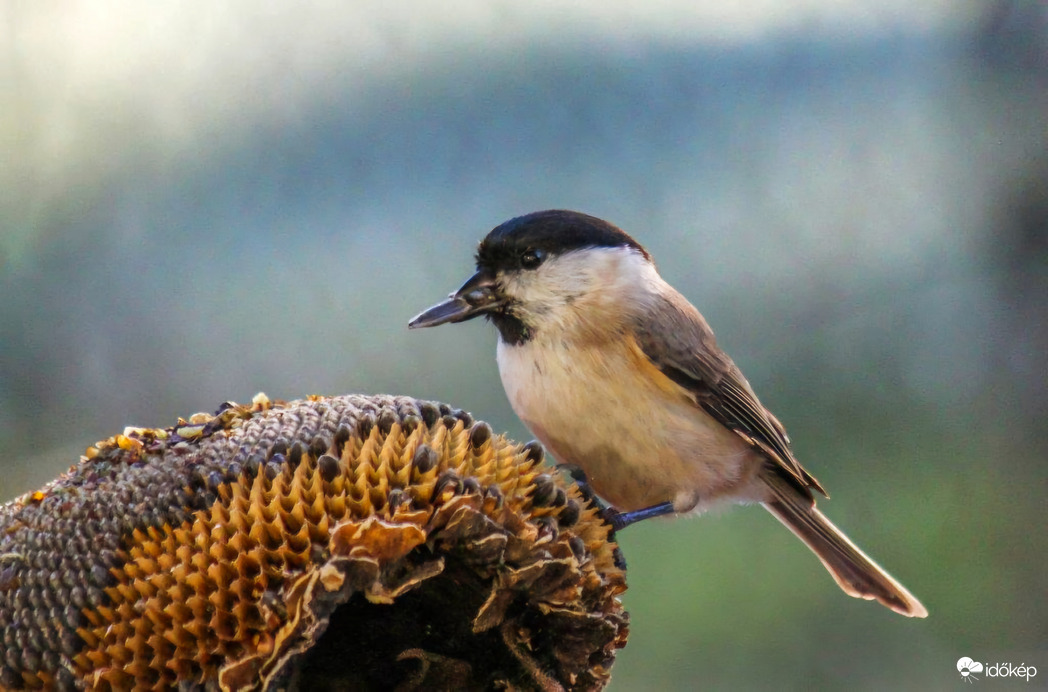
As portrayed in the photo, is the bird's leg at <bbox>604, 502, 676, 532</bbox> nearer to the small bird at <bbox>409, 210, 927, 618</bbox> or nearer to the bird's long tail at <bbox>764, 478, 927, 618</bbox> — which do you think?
the small bird at <bbox>409, 210, 927, 618</bbox>

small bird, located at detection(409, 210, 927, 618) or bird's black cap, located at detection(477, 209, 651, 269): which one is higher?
bird's black cap, located at detection(477, 209, 651, 269)

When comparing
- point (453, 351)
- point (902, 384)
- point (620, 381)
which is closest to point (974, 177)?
point (902, 384)

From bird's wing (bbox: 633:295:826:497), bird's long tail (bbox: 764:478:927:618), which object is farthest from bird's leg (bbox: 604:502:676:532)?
bird's long tail (bbox: 764:478:927:618)

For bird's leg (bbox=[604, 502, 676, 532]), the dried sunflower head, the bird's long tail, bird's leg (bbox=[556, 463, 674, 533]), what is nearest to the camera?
the dried sunflower head

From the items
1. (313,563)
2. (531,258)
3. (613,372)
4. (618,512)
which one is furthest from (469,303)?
(313,563)

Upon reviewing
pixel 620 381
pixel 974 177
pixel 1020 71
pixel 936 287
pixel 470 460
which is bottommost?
pixel 470 460

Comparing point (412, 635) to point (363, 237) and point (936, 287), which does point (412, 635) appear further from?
point (936, 287)

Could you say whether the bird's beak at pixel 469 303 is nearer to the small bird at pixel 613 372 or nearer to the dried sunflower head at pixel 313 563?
the small bird at pixel 613 372
